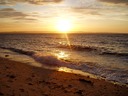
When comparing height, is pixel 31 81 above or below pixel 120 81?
above

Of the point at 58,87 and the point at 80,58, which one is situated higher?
the point at 58,87

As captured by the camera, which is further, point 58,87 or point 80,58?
point 80,58

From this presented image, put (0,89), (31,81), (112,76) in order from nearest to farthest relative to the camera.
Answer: (0,89)
(31,81)
(112,76)

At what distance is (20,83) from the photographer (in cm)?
913

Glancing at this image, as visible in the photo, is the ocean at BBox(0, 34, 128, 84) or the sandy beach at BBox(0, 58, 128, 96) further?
the ocean at BBox(0, 34, 128, 84)

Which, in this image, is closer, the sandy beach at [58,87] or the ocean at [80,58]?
the sandy beach at [58,87]

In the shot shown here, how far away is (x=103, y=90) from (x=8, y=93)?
4.28 metres

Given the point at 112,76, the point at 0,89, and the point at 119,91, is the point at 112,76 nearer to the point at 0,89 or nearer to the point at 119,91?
the point at 119,91

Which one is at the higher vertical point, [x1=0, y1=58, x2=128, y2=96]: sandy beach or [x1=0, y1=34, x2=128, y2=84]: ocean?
[x1=0, y1=58, x2=128, y2=96]: sandy beach

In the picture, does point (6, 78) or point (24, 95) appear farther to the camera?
point (6, 78)

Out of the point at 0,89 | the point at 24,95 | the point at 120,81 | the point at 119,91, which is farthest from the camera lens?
the point at 120,81

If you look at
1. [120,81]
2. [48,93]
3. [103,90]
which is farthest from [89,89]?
[120,81]

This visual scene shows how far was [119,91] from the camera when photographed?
8938 mm

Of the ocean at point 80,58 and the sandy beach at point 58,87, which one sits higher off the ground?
the sandy beach at point 58,87
